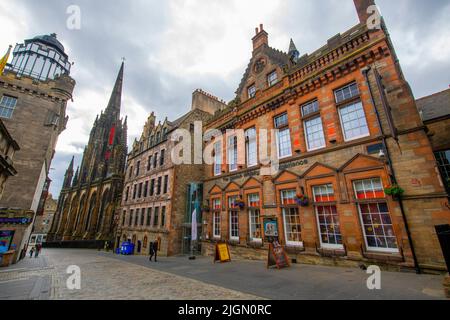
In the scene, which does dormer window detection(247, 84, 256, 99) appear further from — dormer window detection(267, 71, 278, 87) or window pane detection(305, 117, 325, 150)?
window pane detection(305, 117, 325, 150)

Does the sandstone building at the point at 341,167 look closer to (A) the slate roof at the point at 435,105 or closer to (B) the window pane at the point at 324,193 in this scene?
(B) the window pane at the point at 324,193

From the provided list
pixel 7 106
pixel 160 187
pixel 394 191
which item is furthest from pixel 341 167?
pixel 7 106

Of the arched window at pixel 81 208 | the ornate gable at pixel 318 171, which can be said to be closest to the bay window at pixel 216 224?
the ornate gable at pixel 318 171

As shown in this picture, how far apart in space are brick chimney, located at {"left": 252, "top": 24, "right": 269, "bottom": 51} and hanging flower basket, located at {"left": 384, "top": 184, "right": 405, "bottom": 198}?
14.5 metres

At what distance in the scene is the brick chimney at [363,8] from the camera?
1019cm

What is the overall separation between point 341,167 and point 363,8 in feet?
28.1

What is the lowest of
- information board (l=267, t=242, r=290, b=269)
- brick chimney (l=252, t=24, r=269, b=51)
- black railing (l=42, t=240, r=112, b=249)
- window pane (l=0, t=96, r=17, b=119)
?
black railing (l=42, t=240, r=112, b=249)

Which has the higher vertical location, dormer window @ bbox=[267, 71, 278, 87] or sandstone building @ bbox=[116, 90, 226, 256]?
dormer window @ bbox=[267, 71, 278, 87]

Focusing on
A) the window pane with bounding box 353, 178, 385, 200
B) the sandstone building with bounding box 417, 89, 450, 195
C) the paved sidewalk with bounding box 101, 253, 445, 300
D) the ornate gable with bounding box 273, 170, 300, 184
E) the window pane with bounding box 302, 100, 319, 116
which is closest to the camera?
the paved sidewalk with bounding box 101, 253, 445, 300

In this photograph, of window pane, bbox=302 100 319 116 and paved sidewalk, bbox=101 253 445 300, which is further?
window pane, bbox=302 100 319 116

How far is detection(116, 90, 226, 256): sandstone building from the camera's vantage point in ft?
62.5

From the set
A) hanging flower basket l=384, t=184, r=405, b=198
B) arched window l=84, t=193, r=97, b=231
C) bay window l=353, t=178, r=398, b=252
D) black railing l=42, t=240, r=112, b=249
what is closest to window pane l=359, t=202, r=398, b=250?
bay window l=353, t=178, r=398, b=252
